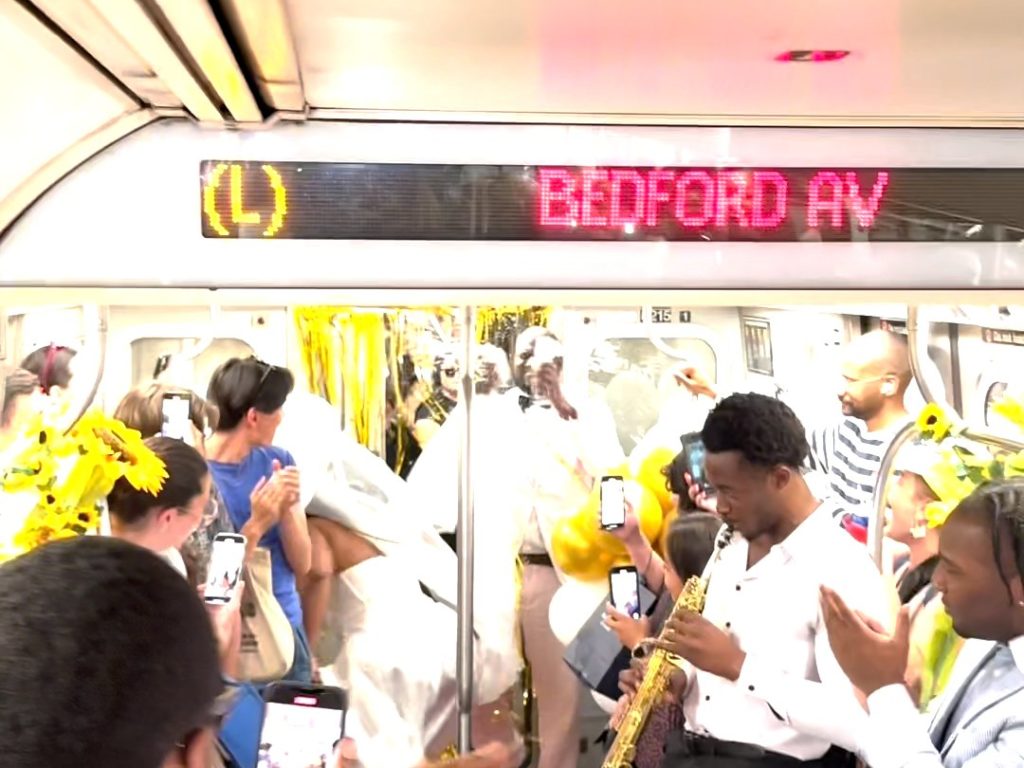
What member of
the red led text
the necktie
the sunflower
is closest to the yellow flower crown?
the sunflower

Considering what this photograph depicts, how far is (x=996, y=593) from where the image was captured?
2.76 m

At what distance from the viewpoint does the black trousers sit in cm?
290

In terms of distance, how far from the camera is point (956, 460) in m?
2.95

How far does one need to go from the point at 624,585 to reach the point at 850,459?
69 centimetres

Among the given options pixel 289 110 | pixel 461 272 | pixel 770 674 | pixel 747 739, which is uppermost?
pixel 289 110

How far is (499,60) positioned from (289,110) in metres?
0.46

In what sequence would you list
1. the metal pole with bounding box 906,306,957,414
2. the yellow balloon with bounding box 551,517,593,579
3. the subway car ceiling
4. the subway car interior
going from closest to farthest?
the subway car ceiling, the subway car interior, the metal pole with bounding box 906,306,957,414, the yellow balloon with bounding box 551,517,593,579

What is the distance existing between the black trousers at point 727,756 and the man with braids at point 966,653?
92 mm

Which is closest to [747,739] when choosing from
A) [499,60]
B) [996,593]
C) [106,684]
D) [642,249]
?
[996,593]

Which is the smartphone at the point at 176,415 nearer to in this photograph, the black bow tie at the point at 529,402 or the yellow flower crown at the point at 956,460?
the black bow tie at the point at 529,402

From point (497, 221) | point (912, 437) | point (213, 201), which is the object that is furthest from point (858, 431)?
point (213, 201)

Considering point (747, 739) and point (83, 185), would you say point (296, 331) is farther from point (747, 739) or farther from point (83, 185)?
point (747, 739)

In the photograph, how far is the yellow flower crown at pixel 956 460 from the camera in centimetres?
288

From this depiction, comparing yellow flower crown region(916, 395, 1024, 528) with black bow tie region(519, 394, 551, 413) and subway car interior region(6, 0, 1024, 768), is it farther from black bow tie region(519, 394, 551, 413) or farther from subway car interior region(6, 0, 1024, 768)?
black bow tie region(519, 394, 551, 413)
